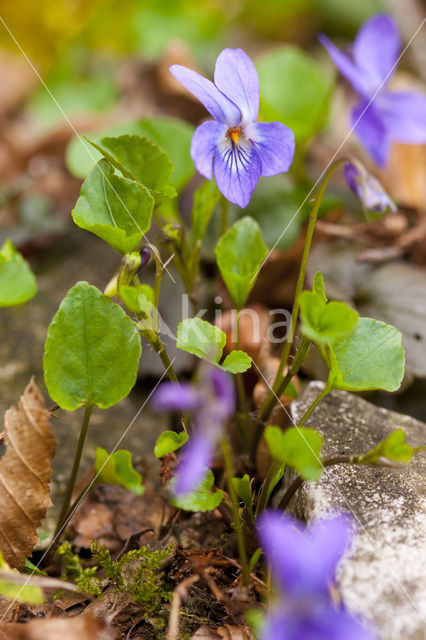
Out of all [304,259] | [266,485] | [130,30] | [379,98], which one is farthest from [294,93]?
[130,30]

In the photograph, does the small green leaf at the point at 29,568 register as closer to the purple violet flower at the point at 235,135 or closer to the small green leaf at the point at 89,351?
the small green leaf at the point at 89,351

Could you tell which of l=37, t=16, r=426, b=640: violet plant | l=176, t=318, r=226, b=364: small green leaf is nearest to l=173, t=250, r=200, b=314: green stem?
l=37, t=16, r=426, b=640: violet plant

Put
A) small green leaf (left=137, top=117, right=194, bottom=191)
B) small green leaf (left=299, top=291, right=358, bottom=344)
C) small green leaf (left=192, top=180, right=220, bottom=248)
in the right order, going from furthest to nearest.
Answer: small green leaf (left=137, top=117, right=194, bottom=191) → small green leaf (left=192, top=180, right=220, bottom=248) → small green leaf (left=299, top=291, right=358, bottom=344)

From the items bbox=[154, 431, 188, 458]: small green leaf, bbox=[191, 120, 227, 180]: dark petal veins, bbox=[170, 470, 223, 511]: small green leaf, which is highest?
bbox=[191, 120, 227, 180]: dark petal veins

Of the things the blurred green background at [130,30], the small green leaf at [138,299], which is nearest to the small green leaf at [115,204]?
the small green leaf at [138,299]

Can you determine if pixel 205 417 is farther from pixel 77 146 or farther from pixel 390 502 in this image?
pixel 77 146

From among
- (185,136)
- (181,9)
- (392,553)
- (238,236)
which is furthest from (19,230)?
(181,9)

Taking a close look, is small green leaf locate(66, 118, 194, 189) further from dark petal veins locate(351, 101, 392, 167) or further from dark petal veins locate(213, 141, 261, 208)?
dark petal veins locate(213, 141, 261, 208)
